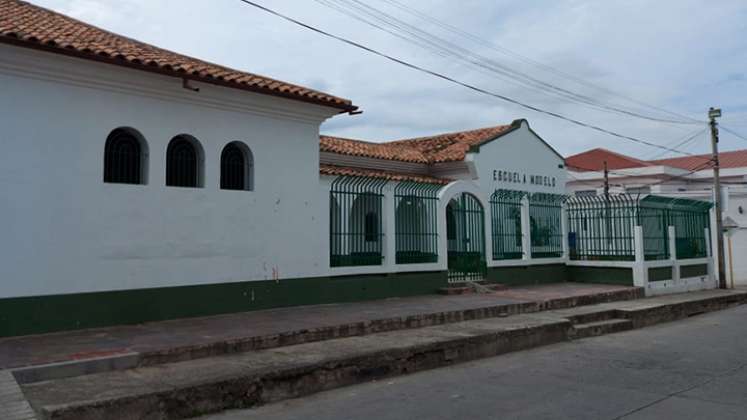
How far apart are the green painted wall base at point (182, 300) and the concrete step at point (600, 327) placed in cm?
367

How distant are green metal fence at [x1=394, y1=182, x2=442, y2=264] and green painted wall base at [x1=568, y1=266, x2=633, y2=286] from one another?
5675mm

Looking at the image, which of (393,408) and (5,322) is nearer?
(393,408)

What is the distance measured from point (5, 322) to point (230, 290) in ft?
11.0

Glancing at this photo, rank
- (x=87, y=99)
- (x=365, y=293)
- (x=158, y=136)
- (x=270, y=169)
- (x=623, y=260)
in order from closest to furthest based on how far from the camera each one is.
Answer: (x=87, y=99) → (x=158, y=136) → (x=270, y=169) → (x=365, y=293) → (x=623, y=260)

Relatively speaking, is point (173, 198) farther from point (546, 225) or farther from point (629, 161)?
point (629, 161)

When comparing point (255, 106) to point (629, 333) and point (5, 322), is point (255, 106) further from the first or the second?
point (629, 333)

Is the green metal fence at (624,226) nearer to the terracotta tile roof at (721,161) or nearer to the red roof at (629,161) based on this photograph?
the red roof at (629,161)

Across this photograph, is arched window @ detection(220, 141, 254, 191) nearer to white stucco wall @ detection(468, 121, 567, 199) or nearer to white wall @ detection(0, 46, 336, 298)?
white wall @ detection(0, 46, 336, 298)

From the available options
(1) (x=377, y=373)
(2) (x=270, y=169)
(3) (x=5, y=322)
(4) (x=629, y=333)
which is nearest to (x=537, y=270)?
(4) (x=629, y=333)

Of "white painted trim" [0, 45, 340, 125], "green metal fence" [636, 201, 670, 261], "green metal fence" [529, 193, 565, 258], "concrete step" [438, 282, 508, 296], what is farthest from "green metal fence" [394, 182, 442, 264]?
"green metal fence" [636, 201, 670, 261]

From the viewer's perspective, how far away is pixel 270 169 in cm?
1098

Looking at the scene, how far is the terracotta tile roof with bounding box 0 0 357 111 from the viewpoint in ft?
26.5

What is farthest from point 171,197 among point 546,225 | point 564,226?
point 564,226

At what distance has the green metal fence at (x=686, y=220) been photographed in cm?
1708
